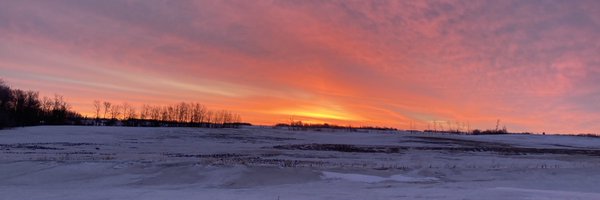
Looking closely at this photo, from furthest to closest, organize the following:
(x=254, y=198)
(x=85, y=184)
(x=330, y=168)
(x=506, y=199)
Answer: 1. (x=330, y=168)
2. (x=85, y=184)
3. (x=254, y=198)
4. (x=506, y=199)

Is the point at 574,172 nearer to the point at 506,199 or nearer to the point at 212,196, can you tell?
the point at 506,199

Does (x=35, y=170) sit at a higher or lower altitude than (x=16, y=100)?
lower

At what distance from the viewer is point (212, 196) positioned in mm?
14297

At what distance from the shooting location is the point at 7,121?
8000cm

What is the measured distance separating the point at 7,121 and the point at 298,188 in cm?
7622

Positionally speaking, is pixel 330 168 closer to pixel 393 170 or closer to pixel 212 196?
pixel 393 170

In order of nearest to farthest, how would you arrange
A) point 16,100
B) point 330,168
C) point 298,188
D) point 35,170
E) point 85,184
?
point 298,188, point 85,184, point 35,170, point 330,168, point 16,100

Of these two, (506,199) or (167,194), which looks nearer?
(506,199)

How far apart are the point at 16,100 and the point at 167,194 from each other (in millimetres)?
120206

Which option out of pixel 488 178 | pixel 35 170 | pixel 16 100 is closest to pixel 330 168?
pixel 488 178

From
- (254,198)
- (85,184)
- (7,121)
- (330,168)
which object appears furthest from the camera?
(7,121)

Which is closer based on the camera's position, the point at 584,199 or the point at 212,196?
the point at 584,199

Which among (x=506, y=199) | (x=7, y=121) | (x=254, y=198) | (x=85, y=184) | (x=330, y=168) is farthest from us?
(x=7, y=121)

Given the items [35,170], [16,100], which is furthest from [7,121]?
[35,170]
